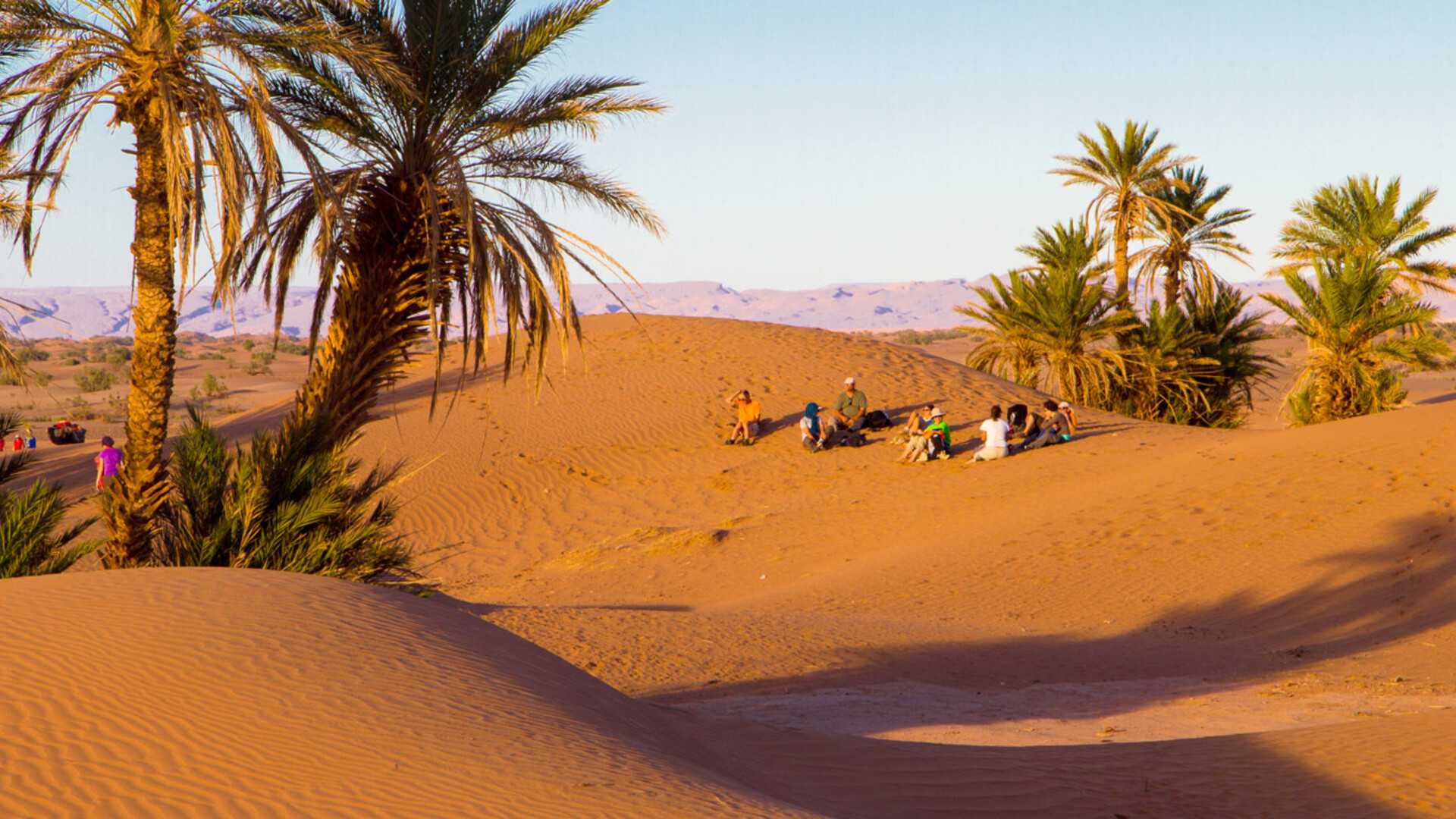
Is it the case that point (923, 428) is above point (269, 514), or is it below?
above

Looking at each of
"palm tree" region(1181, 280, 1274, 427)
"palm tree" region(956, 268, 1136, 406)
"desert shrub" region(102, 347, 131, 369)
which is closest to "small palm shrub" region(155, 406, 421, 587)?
"palm tree" region(956, 268, 1136, 406)

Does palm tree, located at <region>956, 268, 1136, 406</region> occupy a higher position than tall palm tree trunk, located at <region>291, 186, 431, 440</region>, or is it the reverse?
palm tree, located at <region>956, 268, 1136, 406</region>

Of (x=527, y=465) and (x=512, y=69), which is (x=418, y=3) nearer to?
(x=512, y=69)

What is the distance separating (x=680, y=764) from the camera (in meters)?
4.61

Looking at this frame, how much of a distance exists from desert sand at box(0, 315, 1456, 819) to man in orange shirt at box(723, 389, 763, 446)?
619mm

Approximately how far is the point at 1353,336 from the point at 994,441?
1064 cm

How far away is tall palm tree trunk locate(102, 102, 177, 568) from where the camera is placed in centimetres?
841

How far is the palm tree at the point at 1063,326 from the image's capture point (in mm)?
24000

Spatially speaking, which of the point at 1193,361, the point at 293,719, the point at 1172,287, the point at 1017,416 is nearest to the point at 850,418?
the point at 1017,416

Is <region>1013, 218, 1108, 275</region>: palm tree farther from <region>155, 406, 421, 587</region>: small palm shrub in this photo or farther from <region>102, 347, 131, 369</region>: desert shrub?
<region>102, 347, 131, 369</region>: desert shrub

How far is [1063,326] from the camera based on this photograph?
80.1 feet

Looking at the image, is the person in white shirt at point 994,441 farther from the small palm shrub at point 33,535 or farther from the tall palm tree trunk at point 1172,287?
the small palm shrub at point 33,535

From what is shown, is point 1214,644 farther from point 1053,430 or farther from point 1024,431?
point 1024,431

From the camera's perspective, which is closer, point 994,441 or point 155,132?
point 155,132
